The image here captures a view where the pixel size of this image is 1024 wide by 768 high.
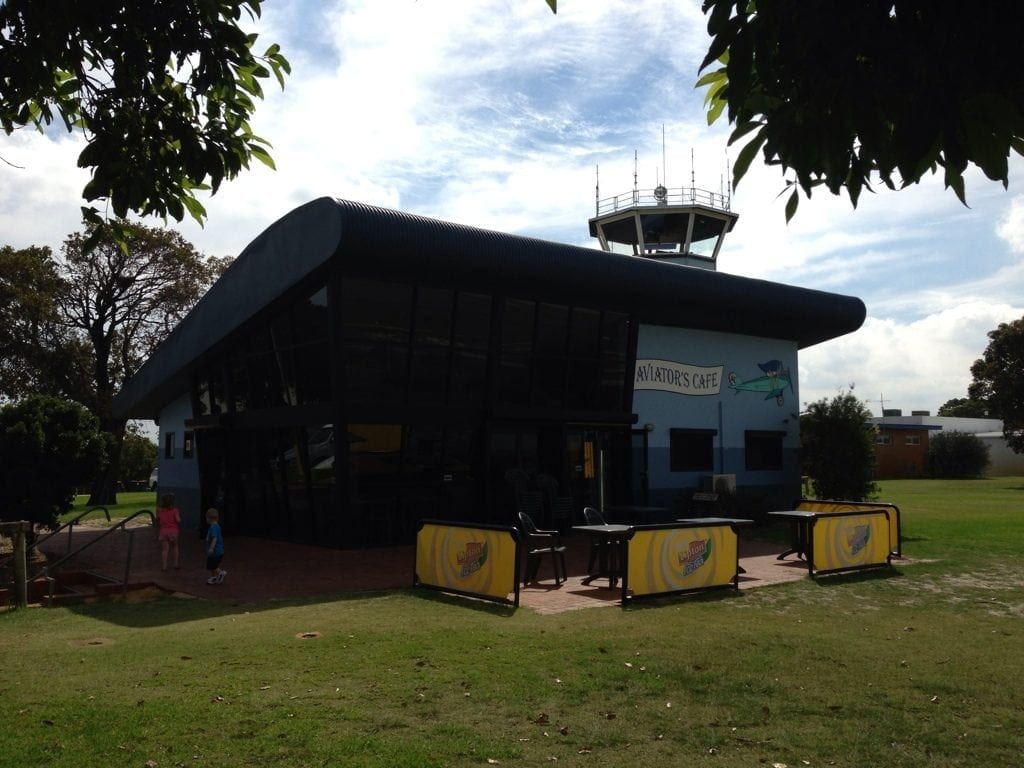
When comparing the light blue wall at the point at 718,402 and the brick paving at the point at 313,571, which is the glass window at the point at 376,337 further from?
the light blue wall at the point at 718,402

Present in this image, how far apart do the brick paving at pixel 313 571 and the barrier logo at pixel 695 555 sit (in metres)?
1.02

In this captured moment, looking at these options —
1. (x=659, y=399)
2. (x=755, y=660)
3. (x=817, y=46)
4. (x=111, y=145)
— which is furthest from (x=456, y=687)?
(x=659, y=399)

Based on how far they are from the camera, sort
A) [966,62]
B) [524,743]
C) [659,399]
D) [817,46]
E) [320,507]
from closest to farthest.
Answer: [966,62] < [817,46] < [524,743] < [320,507] < [659,399]

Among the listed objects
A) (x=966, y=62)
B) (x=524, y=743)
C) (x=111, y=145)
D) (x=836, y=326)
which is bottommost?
(x=524, y=743)

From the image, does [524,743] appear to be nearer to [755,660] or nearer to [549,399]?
[755,660]

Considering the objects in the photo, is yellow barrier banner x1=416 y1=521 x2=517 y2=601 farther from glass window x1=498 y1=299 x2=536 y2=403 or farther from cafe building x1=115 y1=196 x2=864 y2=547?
glass window x1=498 y1=299 x2=536 y2=403

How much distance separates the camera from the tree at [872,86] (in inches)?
133

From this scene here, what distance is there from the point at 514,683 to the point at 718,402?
59.4 ft

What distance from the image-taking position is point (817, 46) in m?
3.62

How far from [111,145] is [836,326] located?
23.6 metres

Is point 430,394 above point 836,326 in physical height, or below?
below

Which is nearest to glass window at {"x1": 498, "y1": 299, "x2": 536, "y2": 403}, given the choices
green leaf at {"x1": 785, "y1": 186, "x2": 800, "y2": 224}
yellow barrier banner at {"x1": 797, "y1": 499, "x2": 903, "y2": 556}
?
yellow barrier banner at {"x1": 797, "y1": 499, "x2": 903, "y2": 556}

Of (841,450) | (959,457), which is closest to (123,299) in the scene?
(841,450)

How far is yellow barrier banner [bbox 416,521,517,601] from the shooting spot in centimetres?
1118
